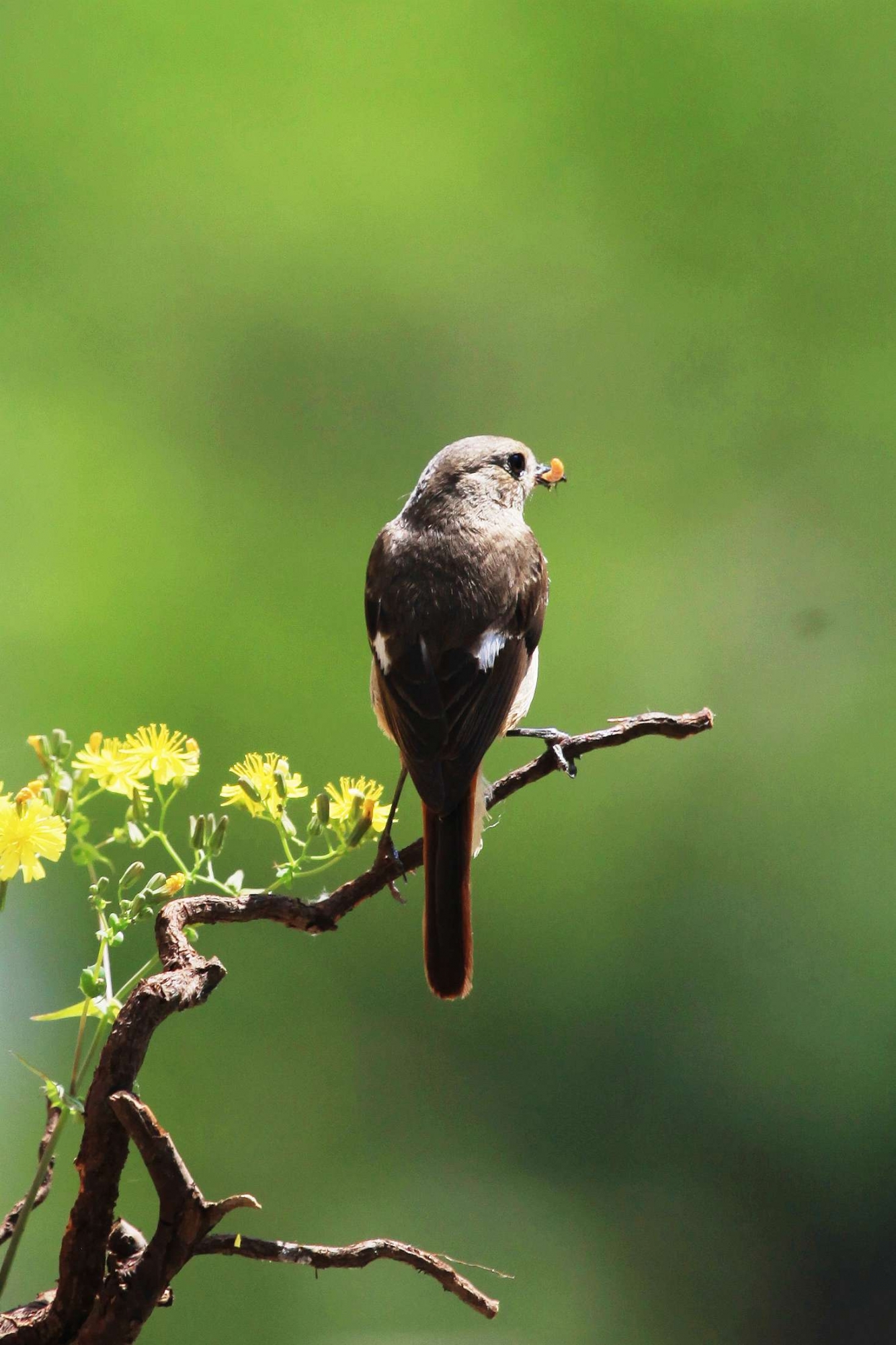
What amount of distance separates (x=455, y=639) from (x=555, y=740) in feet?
0.67

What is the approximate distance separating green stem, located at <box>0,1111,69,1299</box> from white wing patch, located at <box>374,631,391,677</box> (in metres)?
0.63

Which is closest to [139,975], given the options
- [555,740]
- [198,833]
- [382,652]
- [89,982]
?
[89,982]

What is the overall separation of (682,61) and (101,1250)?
352 cm

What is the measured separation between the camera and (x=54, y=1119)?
71cm

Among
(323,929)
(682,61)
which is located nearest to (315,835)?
(323,929)

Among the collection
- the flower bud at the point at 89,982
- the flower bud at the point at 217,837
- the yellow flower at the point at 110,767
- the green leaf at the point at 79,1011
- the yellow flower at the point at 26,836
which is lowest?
the green leaf at the point at 79,1011

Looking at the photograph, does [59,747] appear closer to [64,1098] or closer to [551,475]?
[64,1098]

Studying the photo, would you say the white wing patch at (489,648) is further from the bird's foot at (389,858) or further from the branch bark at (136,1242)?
the branch bark at (136,1242)

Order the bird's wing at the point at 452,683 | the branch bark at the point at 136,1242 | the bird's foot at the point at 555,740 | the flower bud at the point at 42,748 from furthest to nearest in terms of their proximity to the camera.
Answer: the bird's wing at the point at 452,683 < the bird's foot at the point at 555,740 < the flower bud at the point at 42,748 < the branch bark at the point at 136,1242

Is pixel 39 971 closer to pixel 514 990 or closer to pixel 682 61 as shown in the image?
pixel 514 990

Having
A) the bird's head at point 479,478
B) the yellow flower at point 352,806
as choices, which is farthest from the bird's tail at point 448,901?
the bird's head at point 479,478

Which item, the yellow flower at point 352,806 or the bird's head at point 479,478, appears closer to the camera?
the yellow flower at point 352,806

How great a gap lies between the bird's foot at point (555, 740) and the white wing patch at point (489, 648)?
3.2 inches

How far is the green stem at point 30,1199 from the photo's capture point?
2.14 feet
